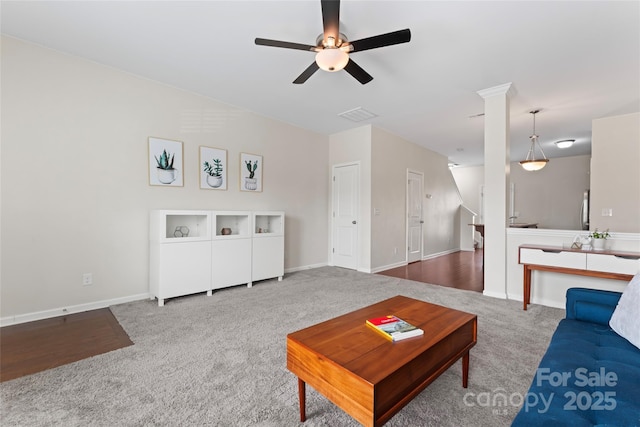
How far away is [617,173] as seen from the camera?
453 cm

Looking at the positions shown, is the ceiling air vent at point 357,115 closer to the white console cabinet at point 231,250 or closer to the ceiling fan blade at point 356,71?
the ceiling fan blade at point 356,71

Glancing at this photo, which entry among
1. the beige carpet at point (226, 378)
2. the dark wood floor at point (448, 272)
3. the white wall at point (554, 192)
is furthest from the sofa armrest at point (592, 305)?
the white wall at point (554, 192)

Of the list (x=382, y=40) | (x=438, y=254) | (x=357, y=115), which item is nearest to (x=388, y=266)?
(x=438, y=254)

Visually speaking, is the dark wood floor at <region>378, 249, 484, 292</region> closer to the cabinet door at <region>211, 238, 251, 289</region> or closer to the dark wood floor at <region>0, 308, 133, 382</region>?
the cabinet door at <region>211, 238, 251, 289</region>

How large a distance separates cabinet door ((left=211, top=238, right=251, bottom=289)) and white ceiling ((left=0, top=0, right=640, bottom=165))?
2084 millimetres

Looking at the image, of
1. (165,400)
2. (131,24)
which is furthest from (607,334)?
(131,24)

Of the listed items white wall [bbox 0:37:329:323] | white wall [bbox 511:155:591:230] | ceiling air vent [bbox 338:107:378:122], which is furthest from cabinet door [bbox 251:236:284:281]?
white wall [bbox 511:155:591:230]

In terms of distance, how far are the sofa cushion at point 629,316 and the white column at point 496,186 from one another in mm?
2045

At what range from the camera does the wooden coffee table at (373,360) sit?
1.15 metres

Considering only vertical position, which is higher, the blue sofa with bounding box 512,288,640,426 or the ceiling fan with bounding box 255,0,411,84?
the ceiling fan with bounding box 255,0,411,84

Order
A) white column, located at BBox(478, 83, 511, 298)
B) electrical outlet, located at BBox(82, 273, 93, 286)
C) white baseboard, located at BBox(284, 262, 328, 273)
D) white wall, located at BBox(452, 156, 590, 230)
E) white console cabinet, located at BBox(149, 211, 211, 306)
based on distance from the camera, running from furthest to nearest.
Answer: white wall, located at BBox(452, 156, 590, 230) < white baseboard, located at BBox(284, 262, 328, 273) < white column, located at BBox(478, 83, 511, 298) < white console cabinet, located at BBox(149, 211, 211, 306) < electrical outlet, located at BBox(82, 273, 93, 286)

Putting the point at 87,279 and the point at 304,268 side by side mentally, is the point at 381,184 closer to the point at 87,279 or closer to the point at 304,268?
the point at 304,268

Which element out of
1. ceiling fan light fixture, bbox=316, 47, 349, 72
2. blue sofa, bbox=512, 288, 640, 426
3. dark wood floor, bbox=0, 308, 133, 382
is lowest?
dark wood floor, bbox=0, 308, 133, 382

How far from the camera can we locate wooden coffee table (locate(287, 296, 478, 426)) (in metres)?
1.15
